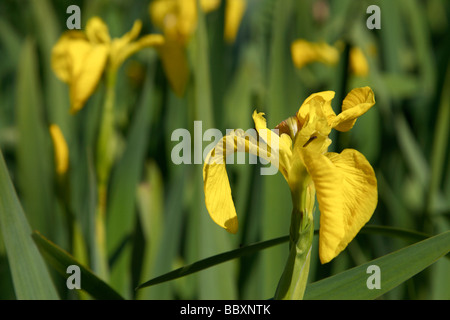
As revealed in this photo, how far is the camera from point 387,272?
0.48m

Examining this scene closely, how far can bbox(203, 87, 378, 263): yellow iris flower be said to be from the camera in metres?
0.40

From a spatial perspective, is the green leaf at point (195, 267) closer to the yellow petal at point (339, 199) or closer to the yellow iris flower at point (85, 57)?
the yellow petal at point (339, 199)

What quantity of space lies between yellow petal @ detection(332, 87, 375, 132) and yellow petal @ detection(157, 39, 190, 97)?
57 centimetres

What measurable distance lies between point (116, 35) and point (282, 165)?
131 centimetres

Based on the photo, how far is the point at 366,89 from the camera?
46 centimetres

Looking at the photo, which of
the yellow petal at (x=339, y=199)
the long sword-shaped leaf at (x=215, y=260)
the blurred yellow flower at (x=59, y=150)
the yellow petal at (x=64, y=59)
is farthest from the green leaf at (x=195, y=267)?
the yellow petal at (x=64, y=59)

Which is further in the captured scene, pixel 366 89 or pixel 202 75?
pixel 202 75

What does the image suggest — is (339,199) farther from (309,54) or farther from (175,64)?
(309,54)

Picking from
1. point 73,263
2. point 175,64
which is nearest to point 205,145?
point 175,64

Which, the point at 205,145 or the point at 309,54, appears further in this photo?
the point at 309,54

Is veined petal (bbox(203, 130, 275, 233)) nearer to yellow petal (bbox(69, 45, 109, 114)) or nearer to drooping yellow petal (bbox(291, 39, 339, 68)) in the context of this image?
yellow petal (bbox(69, 45, 109, 114))

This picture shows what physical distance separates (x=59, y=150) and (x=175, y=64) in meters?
0.34
